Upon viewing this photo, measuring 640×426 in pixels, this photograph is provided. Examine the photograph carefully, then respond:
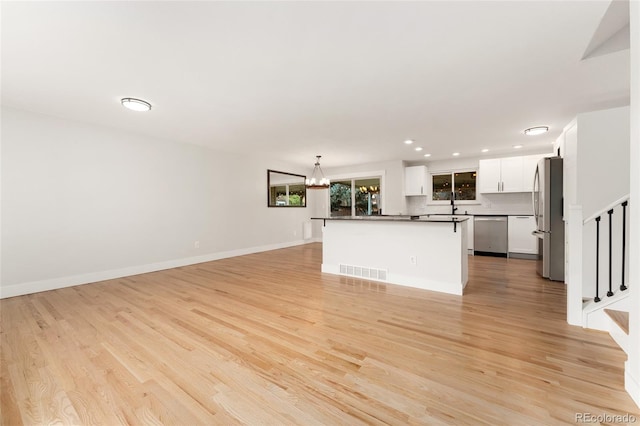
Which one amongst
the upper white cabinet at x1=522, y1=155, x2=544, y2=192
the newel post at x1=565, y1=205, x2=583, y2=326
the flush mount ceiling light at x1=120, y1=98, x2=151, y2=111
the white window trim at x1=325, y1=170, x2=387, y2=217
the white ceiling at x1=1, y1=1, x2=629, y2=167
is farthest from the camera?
the white window trim at x1=325, y1=170, x2=387, y2=217

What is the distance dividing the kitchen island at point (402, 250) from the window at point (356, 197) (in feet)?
11.5

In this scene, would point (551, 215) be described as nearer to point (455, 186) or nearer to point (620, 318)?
point (620, 318)

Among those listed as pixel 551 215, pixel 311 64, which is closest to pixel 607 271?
pixel 551 215

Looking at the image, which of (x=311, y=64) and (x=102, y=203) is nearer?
(x=311, y=64)

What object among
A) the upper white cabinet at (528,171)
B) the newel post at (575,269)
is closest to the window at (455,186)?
the upper white cabinet at (528,171)

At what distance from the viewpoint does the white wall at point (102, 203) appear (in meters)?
3.43

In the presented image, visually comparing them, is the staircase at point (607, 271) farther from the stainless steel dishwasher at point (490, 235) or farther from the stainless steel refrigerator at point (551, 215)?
the stainless steel dishwasher at point (490, 235)

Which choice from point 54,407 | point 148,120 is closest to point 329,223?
point 148,120

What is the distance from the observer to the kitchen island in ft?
10.9

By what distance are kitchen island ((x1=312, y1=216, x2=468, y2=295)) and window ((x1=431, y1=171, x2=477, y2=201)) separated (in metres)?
3.41

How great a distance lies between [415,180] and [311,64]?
526 centimetres

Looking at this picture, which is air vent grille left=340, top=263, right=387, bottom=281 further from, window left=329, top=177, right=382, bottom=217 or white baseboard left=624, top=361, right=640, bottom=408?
window left=329, top=177, right=382, bottom=217

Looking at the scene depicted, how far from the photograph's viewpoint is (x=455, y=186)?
6.79m

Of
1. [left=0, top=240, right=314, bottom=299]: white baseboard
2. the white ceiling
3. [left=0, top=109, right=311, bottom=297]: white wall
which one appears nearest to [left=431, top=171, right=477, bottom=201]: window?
the white ceiling
